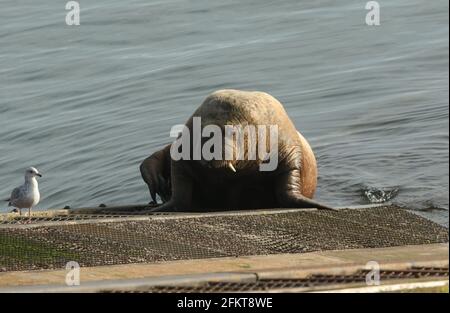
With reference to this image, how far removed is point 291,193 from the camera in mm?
15664

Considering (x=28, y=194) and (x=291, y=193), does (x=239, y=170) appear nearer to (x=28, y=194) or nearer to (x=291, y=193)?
(x=291, y=193)

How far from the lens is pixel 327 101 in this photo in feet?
83.5

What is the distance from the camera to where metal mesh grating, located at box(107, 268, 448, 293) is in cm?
1033

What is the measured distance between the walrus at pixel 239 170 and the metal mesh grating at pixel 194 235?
1255mm

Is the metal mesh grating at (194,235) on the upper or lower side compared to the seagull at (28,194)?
lower

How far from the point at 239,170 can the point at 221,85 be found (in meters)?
12.3

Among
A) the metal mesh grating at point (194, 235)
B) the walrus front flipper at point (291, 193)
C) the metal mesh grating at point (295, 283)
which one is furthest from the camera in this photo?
the walrus front flipper at point (291, 193)

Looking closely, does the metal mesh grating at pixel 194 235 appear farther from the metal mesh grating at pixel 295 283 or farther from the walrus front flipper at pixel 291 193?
the metal mesh grating at pixel 295 283

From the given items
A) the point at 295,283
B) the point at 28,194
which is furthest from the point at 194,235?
the point at 295,283

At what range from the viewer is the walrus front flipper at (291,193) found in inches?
601

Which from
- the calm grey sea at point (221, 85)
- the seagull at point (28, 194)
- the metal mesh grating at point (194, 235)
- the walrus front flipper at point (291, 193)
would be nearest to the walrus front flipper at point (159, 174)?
the walrus front flipper at point (291, 193)
